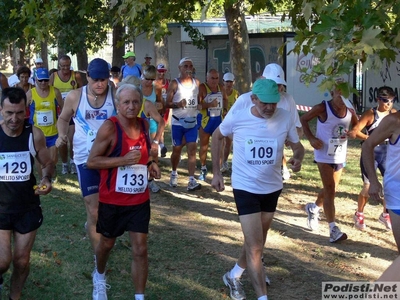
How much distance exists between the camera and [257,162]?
19.4ft

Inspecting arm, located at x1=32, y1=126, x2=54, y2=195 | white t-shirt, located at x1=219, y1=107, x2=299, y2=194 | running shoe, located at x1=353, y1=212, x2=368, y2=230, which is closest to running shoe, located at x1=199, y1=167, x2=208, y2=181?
running shoe, located at x1=353, y1=212, x2=368, y2=230

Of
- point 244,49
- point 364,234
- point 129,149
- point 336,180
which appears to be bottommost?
point 364,234

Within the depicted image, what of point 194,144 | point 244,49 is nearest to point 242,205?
point 194,144

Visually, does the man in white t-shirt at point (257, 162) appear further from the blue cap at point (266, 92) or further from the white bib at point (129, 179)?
the white bib at point (129, 179)

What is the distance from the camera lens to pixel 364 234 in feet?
29.0

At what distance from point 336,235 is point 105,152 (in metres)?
3.77

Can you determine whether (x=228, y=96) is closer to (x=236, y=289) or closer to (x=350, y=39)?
(x=236, y=289)

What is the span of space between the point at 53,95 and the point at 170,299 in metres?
5.72

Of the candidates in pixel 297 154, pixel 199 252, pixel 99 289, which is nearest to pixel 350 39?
pixel 297 154

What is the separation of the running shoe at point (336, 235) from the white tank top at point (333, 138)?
32.9 inches

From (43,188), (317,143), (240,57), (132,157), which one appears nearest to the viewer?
(43,188)

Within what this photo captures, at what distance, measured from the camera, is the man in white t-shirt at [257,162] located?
5762 millimetres

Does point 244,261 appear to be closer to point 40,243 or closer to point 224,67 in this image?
point 40,243

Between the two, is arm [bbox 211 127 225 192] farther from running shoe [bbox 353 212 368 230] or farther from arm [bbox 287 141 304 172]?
running shoe [bbox 353 212 368 230]
